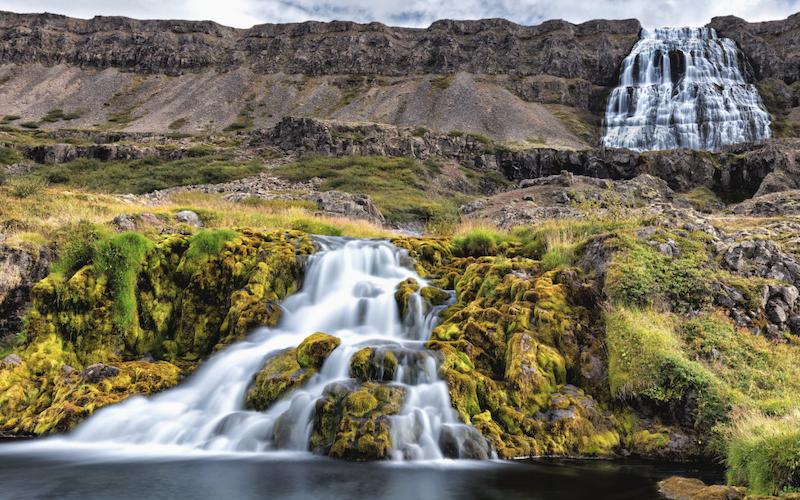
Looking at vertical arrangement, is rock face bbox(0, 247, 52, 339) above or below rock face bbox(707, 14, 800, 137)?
below

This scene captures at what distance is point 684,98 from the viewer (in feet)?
218

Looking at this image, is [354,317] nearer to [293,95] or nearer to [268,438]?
[268,438]

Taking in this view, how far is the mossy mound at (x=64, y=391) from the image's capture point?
7664 mm

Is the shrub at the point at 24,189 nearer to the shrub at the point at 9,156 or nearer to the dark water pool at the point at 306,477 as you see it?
the dark water pool at the point at 306,477

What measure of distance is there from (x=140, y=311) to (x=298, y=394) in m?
5.06

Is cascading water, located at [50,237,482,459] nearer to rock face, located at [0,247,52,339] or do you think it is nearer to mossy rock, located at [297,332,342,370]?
mossy rock, located at [297,332,342,370]

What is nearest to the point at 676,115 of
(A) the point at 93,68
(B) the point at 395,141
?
(B) the point at 395,141

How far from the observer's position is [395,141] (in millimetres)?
60281

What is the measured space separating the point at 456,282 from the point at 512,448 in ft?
17.2

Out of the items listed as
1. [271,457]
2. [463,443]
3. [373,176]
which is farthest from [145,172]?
[463,443]

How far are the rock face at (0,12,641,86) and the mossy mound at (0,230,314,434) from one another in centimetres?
9486

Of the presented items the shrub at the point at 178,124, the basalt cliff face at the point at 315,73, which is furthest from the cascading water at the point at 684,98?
the shrub at the point at 178,124

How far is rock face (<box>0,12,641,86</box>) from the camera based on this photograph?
96875 millimetres

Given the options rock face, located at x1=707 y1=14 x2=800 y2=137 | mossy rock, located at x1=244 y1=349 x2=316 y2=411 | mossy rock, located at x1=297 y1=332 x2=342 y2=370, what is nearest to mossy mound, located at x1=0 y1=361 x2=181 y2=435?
mossy rock, located at x1=244 y1=349 x2=316 y2=411
